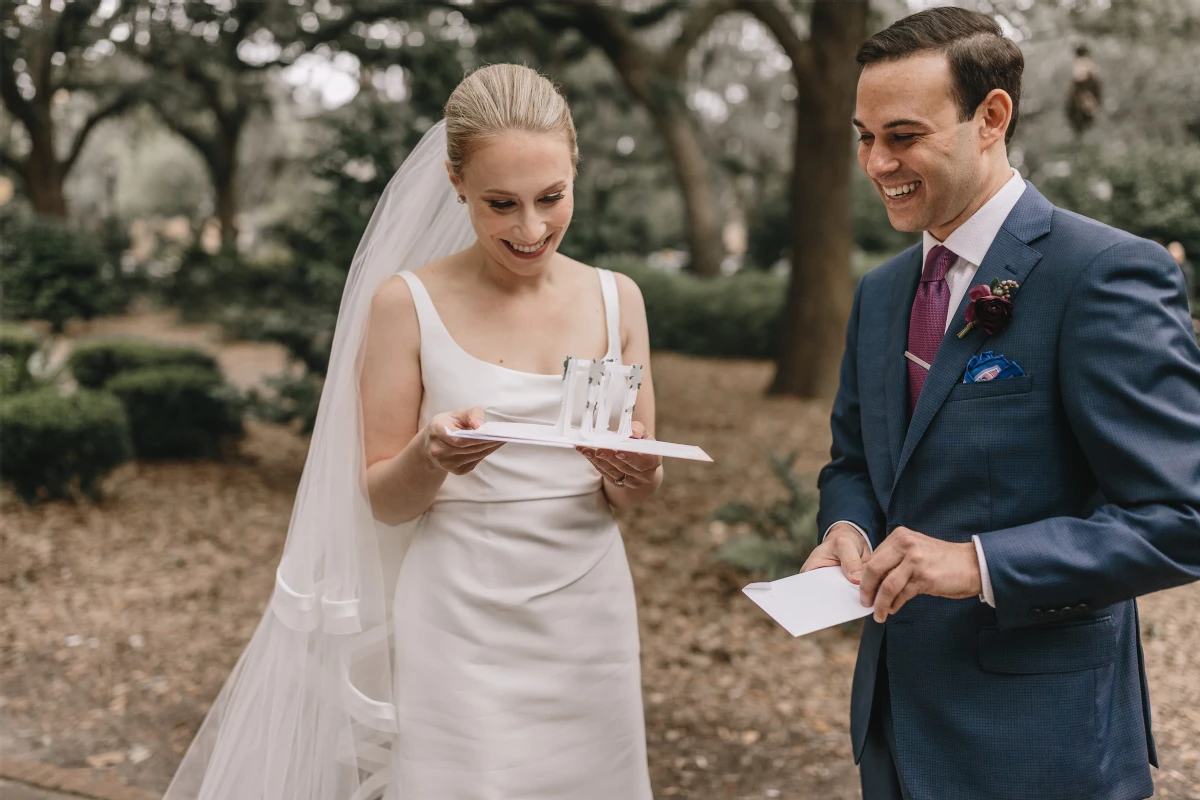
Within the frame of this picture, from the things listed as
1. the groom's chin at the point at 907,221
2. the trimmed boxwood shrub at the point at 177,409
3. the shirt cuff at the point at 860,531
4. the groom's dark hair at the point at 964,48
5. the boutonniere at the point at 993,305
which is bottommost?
the trimmed boxwood shrub at the point at 177,409

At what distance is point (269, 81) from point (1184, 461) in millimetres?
23391

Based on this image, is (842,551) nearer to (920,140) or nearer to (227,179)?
(920,140)

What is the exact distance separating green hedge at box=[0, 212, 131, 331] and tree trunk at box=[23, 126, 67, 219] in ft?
5.81

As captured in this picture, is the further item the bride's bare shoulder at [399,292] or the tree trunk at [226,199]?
the tree trunk at [226,199]

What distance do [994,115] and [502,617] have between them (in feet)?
5.29

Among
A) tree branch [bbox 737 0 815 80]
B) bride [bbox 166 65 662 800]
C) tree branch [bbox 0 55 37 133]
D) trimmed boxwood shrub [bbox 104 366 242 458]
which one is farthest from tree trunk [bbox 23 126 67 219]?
bride [bbox 166 65 662 800]

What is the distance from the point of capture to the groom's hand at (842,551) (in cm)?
204

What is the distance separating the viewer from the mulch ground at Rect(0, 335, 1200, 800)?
4.42 meters

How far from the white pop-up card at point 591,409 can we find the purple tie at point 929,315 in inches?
20.6

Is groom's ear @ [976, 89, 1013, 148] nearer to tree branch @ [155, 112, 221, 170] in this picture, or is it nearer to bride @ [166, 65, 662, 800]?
bride @ [166, 65, 662, 800]

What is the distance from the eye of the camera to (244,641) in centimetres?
580

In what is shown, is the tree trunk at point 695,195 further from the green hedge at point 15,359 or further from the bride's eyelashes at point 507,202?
the bride's eyelashes at point 507,202

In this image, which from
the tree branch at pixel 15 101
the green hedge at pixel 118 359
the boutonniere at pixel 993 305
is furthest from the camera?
the tree branch at pixel 15 101

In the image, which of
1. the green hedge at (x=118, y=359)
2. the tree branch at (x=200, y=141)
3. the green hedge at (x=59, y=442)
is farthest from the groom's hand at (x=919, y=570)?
the tree branch at (x=200, y=141)
